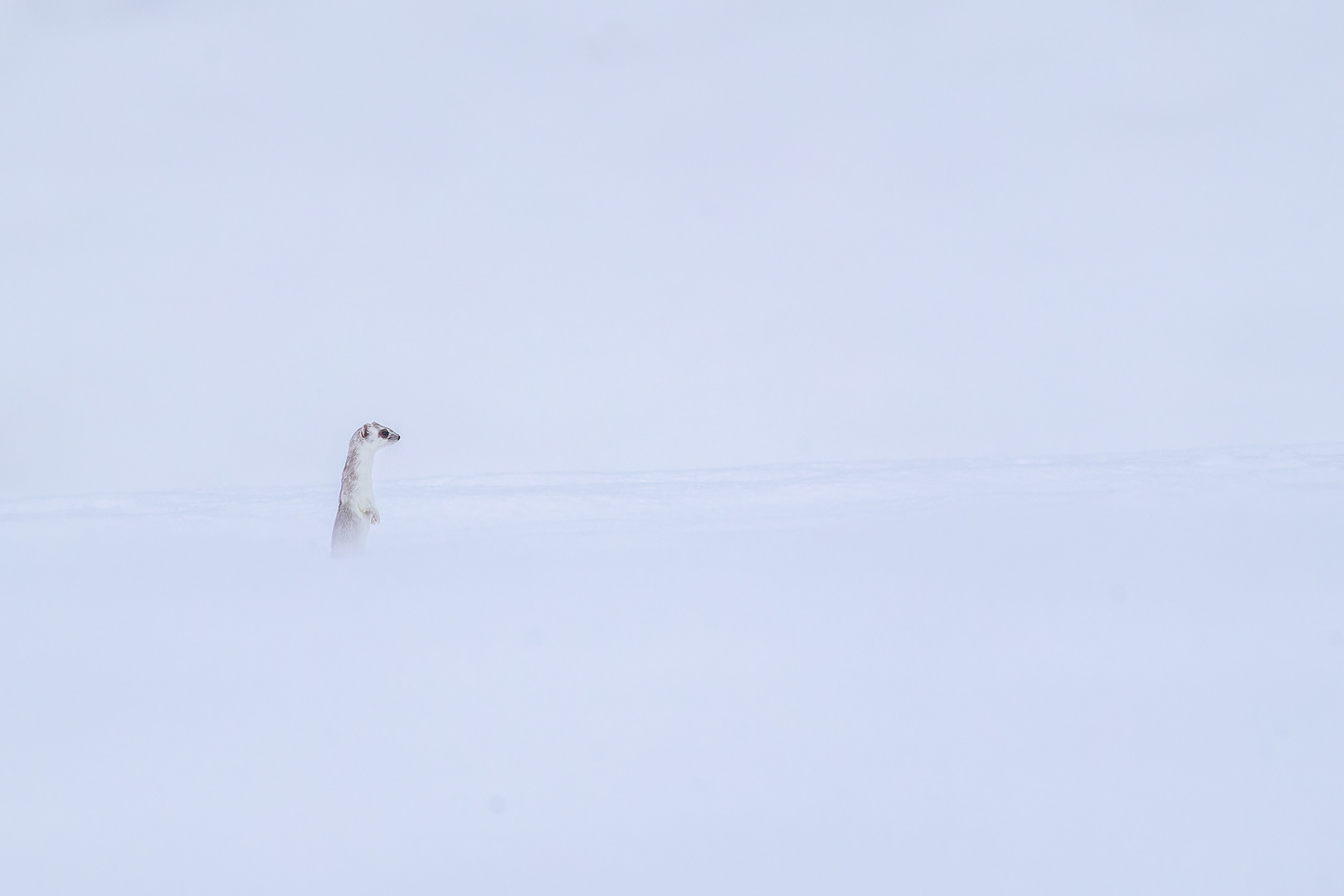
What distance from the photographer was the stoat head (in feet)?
25.4

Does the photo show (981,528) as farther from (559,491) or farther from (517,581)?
(559,491)

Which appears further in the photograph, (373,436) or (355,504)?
(373,436)

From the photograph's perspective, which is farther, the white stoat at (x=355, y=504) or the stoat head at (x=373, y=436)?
Result: the stoat head at (x=373, y=436)

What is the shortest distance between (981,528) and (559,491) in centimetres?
462

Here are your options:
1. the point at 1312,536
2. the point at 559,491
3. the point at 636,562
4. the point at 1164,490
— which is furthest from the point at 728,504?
the point at 1312,536

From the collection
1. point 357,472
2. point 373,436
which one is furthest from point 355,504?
point 373,436

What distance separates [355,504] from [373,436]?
20.0 inches

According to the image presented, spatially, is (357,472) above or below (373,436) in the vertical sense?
below

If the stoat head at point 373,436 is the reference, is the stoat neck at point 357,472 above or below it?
below

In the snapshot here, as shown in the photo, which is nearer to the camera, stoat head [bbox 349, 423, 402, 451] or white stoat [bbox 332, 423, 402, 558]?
white stoat [bbox 332, 423, 402, 558]

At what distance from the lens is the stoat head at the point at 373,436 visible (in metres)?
7.73

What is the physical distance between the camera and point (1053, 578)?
19.9 ft

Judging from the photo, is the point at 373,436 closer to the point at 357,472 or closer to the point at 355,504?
the point at 357,472

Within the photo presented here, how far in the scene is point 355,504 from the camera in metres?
7.54
